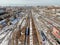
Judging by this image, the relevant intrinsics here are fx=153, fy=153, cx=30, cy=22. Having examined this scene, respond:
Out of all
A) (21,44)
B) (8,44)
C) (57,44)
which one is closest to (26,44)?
(21,44)

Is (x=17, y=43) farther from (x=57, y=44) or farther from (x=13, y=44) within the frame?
(x=57, y=44)

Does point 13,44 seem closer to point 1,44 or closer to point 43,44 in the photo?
point 1,44

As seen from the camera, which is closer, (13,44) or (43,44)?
(43,44)

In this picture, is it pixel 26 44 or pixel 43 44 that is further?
pixel 26 44

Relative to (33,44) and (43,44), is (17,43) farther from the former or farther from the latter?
(43,44)

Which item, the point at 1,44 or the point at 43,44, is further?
the point at 1,44

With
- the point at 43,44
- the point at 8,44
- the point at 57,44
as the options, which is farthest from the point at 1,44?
the point at 57,44

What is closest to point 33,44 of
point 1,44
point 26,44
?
point 26,44
